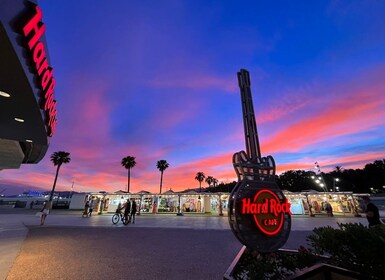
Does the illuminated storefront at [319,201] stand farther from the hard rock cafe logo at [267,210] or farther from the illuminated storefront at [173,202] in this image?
the hard rock cafe logo at [267,210]

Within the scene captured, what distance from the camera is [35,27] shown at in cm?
365

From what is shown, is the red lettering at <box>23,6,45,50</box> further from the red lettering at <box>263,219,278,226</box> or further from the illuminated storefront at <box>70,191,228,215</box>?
the illuminated storefront at <box>70,191,228,215</box>

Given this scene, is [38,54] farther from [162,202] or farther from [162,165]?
[162,165]

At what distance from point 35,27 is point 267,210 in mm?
5897

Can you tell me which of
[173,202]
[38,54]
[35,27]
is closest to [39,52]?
[38,54]

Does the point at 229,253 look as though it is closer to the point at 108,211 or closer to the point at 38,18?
the point at 38,18

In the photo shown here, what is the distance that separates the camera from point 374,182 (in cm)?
6900

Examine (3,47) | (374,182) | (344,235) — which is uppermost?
(374,182)

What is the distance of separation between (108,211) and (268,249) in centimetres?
3367

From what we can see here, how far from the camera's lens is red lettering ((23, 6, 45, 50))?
344cm

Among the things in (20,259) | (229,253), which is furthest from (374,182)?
(20,259)

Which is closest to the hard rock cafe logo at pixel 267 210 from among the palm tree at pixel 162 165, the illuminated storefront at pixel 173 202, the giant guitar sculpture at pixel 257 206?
the giant guitar sculpture at pixel 257 206

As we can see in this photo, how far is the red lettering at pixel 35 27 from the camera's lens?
135 inches

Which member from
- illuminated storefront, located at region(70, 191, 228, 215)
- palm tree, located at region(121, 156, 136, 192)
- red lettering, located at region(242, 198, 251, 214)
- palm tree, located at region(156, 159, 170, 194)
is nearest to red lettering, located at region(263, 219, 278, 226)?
red lettering, located at region(242, 198, 251, 214)
